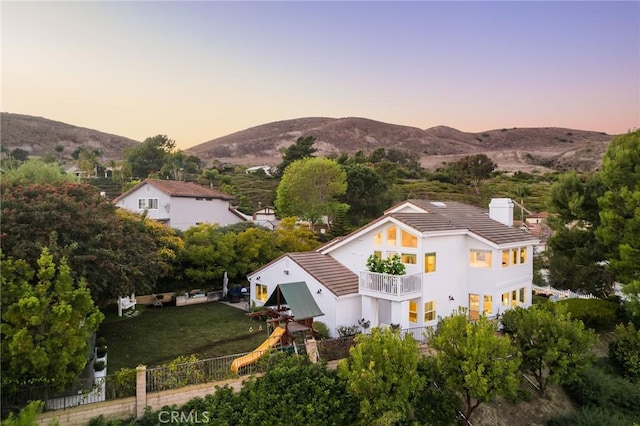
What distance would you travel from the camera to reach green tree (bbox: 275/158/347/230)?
167 feet

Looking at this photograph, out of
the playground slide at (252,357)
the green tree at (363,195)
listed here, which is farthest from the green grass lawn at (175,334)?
the green tree at (363,195)

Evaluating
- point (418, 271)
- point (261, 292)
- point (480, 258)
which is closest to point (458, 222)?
point (480, 258)

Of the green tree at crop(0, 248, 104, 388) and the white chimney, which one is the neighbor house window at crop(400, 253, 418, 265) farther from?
the green tree at crop(0, 248, 104, 388)

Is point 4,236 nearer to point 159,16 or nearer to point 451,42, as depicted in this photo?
point 159,16

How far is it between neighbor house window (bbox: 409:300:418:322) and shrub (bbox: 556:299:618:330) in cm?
1061

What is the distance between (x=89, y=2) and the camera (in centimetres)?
1673

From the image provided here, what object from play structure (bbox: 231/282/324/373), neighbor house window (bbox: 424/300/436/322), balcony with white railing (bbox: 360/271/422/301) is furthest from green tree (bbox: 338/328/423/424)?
neighbor house window (bbox: 424/300/436/322)

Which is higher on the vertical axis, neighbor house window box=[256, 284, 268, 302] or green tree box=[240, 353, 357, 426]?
neighbor house window box=[256, 284, 268, 302]


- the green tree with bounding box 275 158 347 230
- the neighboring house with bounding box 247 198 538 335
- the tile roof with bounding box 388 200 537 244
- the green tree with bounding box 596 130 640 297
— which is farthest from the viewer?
the green tree with bounding box 275 158 347 230

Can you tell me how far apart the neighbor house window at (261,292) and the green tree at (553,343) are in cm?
1421

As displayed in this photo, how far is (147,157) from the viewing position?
90312 millimetres

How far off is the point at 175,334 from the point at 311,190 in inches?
1334

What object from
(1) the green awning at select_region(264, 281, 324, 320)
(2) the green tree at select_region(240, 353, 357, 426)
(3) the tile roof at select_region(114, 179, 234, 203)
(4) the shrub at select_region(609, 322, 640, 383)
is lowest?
(4) the shrub at select_region(609, 322, 640, 383)

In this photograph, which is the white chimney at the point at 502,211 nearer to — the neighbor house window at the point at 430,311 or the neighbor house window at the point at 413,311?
the neighbor house window at the point at 430,311
